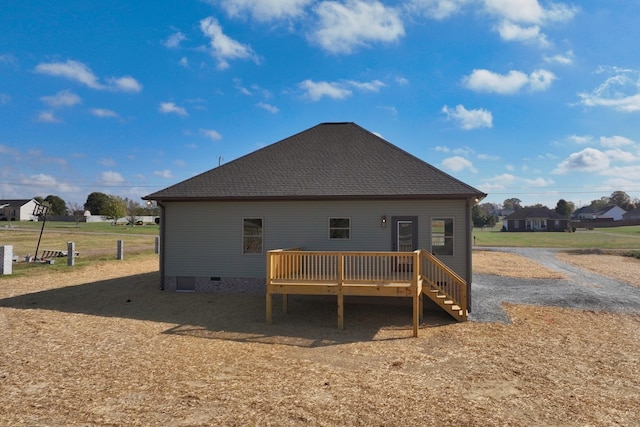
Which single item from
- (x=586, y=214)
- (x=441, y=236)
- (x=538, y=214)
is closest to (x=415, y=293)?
(x=441, y=236)

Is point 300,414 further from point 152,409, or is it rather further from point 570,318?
point 570,318

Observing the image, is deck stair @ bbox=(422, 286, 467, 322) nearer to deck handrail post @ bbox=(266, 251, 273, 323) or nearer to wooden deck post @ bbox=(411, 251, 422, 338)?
wooden deck post @ bbox=(411, 251, 422, 338)

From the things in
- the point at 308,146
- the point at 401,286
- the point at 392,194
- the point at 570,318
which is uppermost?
the point at 308,146

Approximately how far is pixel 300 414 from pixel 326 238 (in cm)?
778

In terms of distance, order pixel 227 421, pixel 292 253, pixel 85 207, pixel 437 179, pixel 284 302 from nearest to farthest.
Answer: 1. pixel 227 421
2. pixel 292 253
3. pixel 284 302
4. pixel 437 179
5. pixel 85 207

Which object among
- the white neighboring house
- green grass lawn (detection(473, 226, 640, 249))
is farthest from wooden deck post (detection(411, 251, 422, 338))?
the white neighboring house

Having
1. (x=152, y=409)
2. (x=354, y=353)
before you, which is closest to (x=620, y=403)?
(x=354, y=353)

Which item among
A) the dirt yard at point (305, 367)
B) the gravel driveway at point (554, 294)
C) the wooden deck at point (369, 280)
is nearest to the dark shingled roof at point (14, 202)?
the dirt yard at point (305, 367)

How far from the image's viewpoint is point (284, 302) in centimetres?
1116

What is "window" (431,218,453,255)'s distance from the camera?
1179 centimetres

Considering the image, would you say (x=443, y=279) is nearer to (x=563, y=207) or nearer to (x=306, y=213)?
(x=306, y=213)

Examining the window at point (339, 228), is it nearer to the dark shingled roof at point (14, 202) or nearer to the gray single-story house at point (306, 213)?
the gray single-story house at point (306, 213)

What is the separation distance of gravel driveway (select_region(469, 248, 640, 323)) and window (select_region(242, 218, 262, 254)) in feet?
23.2

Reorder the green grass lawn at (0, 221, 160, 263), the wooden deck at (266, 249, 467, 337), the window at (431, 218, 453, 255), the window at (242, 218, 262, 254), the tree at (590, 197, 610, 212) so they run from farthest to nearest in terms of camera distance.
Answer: the tree at (590, 197, 610, 212), the green grass lawn at (0, 221, 160, 263), the window at (242, 218, 262, 254), the window at (431, 218, 453, 255), the wooden deck at (266, 249, 467, 337)
